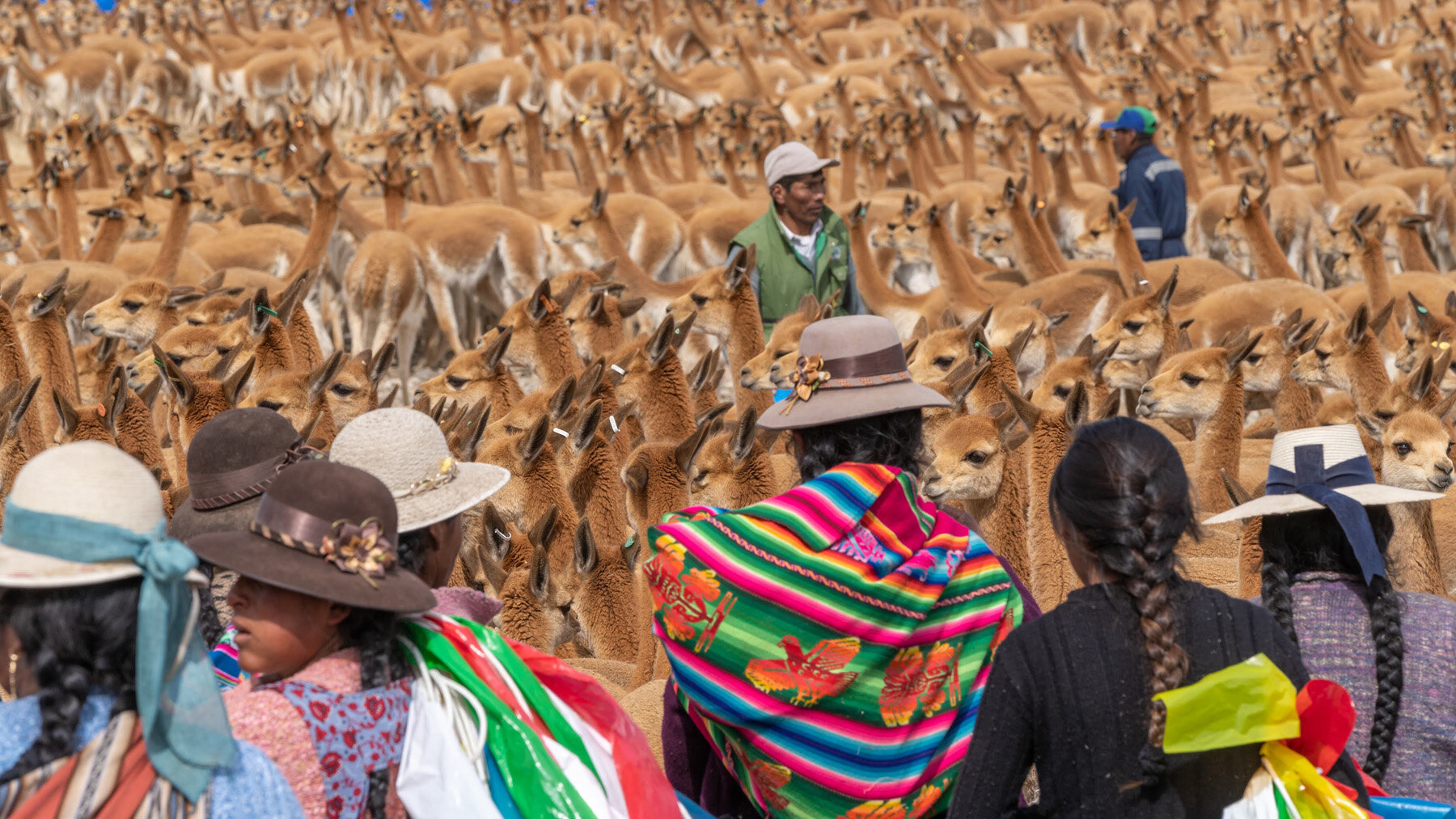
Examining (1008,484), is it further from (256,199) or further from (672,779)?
(256,199)

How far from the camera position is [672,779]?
3213mm

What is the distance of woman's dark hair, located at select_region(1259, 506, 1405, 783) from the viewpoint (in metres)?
2.77

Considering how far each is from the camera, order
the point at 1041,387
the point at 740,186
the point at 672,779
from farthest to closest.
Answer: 1. the point at 740,186
2. the point at 1041,387
3. the point at 672,779

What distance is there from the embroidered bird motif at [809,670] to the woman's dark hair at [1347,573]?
0.75 metres

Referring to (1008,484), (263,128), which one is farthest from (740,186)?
(1008,484)

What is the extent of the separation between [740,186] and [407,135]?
170 inches

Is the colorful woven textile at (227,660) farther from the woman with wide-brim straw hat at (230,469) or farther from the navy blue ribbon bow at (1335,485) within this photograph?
the navy blue ribbon bow at (1335,485)

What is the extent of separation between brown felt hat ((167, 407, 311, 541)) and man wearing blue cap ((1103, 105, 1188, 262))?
10499 millimetres

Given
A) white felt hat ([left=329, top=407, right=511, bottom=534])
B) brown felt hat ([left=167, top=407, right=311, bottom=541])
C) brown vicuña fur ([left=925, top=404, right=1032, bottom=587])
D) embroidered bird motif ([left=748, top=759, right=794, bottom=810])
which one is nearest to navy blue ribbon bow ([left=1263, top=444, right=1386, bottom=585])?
embroidered bird motif ([left=748, top=759, right=794, bottom=810])

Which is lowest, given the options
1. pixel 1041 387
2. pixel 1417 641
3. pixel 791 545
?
pixel 1041 387

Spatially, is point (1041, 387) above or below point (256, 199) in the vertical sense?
above

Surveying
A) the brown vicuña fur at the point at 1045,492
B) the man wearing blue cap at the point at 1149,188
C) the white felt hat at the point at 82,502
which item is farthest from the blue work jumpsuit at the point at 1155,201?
the white felt hat at the point at 82,502

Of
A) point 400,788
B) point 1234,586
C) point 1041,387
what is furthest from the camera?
point 1041,387

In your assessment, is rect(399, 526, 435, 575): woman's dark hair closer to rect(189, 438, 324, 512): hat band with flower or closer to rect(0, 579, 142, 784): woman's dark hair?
rect(189, 438, 324, 512): hat band with flower
